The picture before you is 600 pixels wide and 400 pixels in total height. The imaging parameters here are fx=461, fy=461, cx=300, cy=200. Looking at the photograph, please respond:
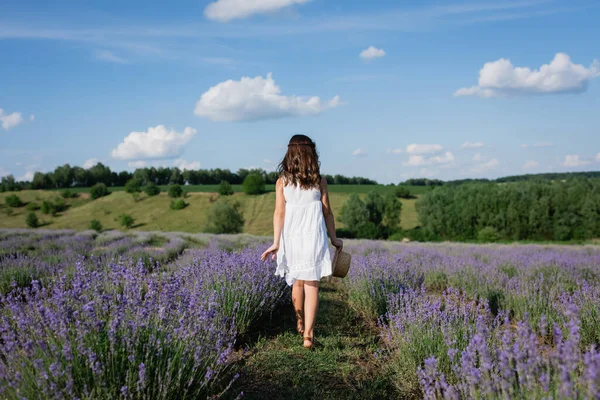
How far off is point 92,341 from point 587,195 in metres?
46.4

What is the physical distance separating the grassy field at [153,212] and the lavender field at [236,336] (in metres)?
43.1

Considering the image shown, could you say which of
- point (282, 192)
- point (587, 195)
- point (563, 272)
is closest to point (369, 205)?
point (587, 195)

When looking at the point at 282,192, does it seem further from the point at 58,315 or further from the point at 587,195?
the point at 587,195

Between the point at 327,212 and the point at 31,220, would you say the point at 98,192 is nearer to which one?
the point at 31,220

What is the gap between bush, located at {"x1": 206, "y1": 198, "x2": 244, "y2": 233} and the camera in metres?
44.9

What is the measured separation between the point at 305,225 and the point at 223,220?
137ft

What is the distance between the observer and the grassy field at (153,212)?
170ft

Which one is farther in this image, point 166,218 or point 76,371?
point 166,218

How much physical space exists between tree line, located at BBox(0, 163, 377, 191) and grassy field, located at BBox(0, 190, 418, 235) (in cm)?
837

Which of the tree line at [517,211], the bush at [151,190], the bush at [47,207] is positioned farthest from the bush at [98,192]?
the tree line at [517,211]

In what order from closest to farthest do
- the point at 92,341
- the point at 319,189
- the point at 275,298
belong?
1. the point at 92,341
2. the point at 319,189
3. the point at 275,298

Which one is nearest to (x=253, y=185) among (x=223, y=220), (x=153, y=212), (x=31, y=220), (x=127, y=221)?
(x=153, y=212)

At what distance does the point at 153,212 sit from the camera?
182 feet

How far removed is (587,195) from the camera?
40.6 m
